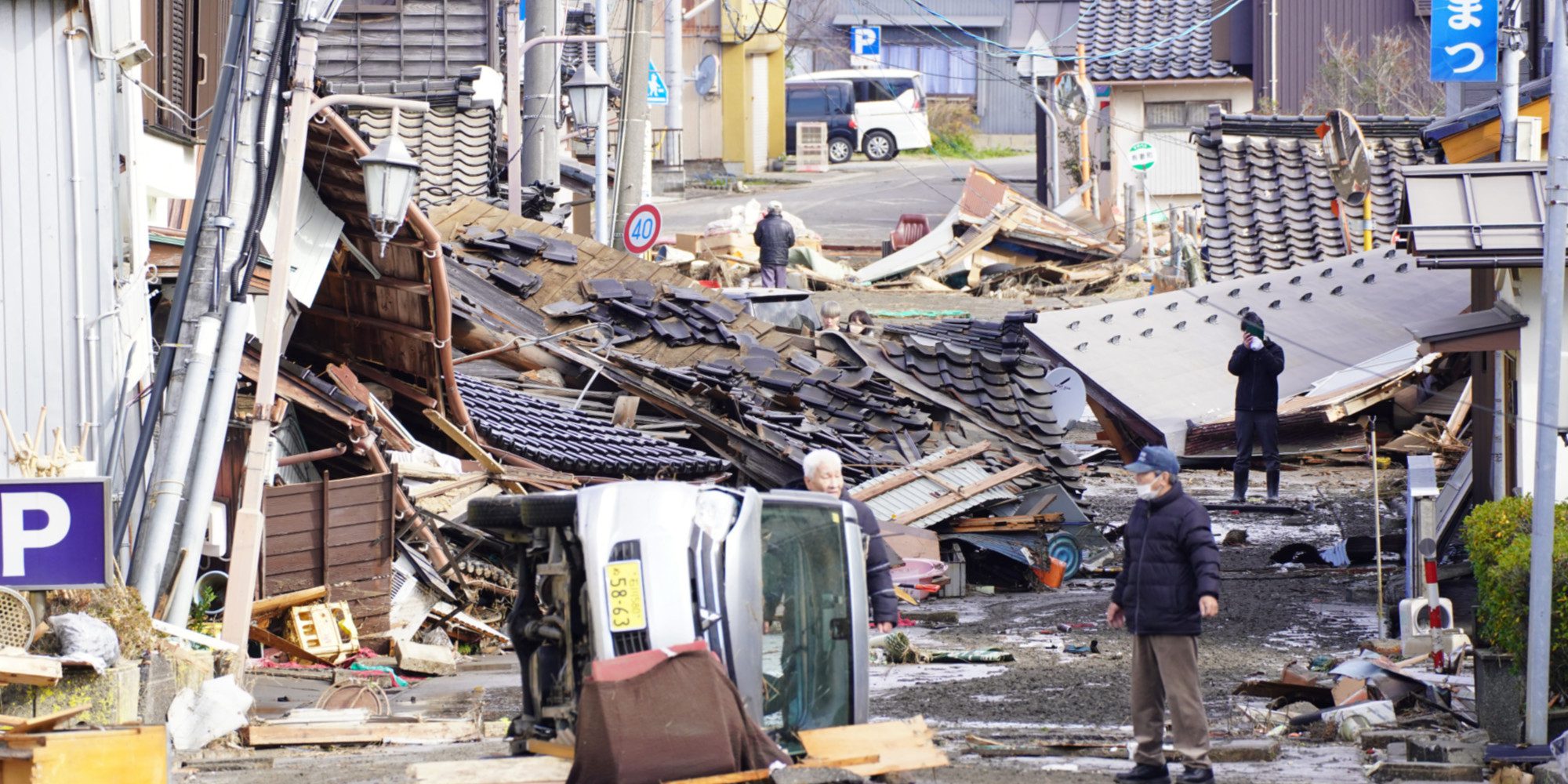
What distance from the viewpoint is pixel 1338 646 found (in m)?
12.4

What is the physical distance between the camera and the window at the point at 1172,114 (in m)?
39.7

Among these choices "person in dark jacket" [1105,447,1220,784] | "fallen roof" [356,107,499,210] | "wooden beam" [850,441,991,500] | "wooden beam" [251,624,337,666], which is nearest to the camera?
"person in dark jacket" [1105,447,1220,784]

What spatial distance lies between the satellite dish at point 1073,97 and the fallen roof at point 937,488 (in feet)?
69.5

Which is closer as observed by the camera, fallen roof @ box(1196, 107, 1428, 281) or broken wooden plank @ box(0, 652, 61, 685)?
broken wooden plank @ box(0, 652, 61, 685)

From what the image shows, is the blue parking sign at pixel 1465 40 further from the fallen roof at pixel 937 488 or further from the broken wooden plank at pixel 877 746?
the broken wooden plank at pixel 877 746

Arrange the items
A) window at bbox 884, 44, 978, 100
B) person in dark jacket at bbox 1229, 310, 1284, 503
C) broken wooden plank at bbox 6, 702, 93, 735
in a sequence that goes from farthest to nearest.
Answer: window at bbox 884, 44, 978, 100 < person in dark jacket at bbox 1229, 310, 1284, 503 < broken wooden plank at bbox 6, 702, 93, 735

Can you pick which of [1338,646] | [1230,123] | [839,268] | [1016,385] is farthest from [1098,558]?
[839,268]

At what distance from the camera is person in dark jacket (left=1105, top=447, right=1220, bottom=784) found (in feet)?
27.0

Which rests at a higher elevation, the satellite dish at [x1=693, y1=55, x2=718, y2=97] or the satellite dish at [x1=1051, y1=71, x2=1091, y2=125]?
the satellite dish at [x1=693, y1=55, x2=718, y2=97]

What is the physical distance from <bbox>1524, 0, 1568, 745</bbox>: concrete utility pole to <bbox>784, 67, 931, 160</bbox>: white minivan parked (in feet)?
133

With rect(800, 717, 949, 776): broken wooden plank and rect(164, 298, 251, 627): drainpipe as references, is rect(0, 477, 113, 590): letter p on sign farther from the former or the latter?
rect(800, 717, 949, 776): broken wooden plank

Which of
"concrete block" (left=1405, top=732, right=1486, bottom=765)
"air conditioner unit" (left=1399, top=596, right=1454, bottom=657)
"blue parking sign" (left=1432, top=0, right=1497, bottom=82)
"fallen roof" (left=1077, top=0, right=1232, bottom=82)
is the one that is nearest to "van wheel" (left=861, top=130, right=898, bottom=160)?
"fallen roof" (left=1077, top=0, right=1232, bottom=82)

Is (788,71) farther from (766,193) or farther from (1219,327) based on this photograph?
(1219,327)

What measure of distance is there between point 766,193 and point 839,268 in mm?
10142
